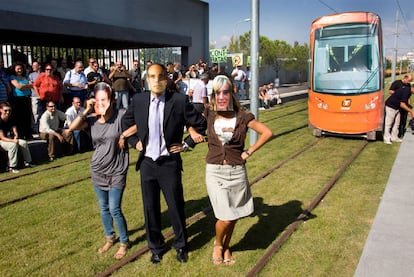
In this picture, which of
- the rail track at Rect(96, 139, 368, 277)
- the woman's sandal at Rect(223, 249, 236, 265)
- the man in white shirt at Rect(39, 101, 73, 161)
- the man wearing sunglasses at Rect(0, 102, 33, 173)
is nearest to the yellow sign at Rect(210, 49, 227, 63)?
the man in white shirt at Rect(39, 101, 73, 161)

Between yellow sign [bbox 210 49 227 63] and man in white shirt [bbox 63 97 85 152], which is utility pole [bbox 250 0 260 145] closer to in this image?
man in white shirt [bbox 63 97 85 152]

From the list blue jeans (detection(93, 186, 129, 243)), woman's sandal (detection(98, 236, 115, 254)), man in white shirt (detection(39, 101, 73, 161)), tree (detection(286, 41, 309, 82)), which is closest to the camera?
blue jeans (detection(93, 186, 129, 243))

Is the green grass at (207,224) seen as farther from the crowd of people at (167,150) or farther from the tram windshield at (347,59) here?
the tram windshield at (347,59)

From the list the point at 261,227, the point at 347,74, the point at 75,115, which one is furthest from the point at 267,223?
the point at 347,74

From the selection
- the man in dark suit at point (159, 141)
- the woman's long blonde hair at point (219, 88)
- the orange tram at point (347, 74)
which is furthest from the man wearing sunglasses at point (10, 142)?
the orange tram at point (347, 74)

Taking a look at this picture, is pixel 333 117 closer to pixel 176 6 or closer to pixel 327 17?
pixel 327 17

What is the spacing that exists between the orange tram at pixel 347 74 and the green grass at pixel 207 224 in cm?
241

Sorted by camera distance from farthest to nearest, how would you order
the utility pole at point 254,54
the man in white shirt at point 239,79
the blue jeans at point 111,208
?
the man in white shirt at point 239,79, the utility pole at point 254,54, the blue jeans at point 111,208

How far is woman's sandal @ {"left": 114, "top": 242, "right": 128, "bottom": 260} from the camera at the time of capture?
15.4 ft

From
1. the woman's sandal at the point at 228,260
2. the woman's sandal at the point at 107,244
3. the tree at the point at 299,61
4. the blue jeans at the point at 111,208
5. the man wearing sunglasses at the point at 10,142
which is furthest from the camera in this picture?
the tree at the point at 299,61

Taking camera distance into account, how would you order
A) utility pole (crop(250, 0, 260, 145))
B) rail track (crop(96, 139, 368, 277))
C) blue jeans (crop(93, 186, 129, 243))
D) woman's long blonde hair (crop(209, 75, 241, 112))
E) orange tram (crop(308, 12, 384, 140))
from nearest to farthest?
woman's long blonde hair (crop(209, 75, 241, 112)) → rail track (crop(96, 139, 368, 277)) → blue jeans (crop(93, 186, 129, 243)) → utility pole (crop(250, 0, 260, 145)) → orange tram (crop(308, 12, 384, 140))

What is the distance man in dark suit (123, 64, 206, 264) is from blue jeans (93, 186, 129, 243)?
0.39 meters

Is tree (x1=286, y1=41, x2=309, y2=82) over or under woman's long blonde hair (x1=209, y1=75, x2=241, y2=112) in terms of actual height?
over

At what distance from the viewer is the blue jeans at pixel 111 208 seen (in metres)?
4.66
